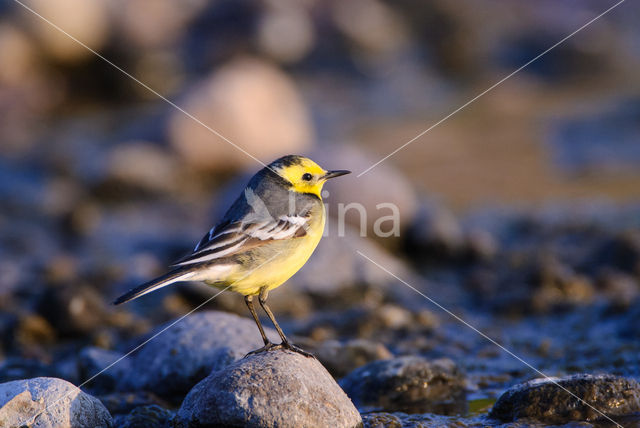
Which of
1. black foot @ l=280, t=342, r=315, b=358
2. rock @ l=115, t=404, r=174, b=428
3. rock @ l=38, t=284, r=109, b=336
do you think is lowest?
rock @ l=38, t=284, r=109, b=336

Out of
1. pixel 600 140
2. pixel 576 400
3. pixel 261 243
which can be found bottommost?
pixel 576 400

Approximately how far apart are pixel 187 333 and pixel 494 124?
13223mm

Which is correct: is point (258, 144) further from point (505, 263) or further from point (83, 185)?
point (505, 263)

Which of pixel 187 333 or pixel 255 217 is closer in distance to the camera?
pixel 255 217

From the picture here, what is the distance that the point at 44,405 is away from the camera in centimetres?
557

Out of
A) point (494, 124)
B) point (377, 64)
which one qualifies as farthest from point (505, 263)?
point (377, 64)

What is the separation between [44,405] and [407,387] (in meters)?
2.95

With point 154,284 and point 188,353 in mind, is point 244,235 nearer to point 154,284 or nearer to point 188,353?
point 154,284

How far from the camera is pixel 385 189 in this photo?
11766 mm

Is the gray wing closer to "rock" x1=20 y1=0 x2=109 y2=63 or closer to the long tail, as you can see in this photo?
the long tail

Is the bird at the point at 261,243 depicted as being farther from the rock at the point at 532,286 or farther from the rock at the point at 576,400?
the rock at the point at 532,286

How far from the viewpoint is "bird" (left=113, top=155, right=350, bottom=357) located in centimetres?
595

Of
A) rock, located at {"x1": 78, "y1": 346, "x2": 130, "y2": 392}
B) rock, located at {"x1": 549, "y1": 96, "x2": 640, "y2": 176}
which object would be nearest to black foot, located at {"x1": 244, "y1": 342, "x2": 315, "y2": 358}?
rock, located at {"x1": 78, "y1": 346, "x2": 130, "y2": 392}

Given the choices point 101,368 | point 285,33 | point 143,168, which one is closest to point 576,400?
point 101,368
